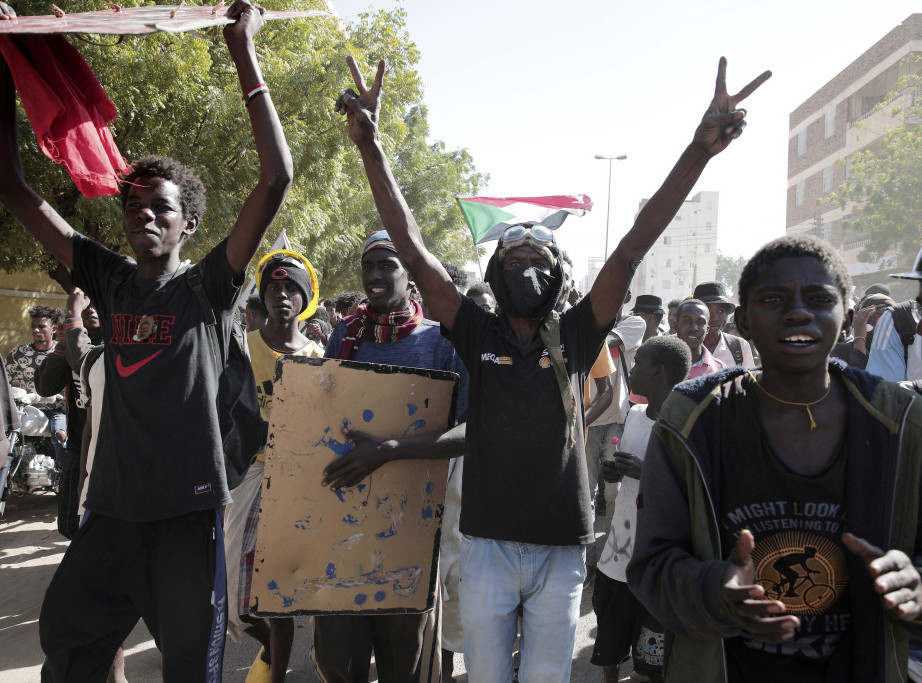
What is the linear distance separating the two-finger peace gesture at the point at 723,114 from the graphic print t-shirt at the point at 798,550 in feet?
3.45

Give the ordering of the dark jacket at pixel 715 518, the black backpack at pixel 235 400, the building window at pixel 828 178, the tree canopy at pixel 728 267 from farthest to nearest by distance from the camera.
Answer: the tree canopy at pixel 728 267
the building window at pixel 828 178
the black backpack at pixel 235 400
the dark jacket at pixel 715 518

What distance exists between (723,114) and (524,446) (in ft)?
4.25

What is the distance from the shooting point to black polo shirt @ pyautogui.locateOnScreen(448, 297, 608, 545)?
8.41 feet

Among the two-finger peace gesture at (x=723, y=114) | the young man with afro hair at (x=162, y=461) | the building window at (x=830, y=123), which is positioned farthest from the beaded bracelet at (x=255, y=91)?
the building window at (x=830, y=123)

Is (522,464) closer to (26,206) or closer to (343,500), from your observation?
(343,500)

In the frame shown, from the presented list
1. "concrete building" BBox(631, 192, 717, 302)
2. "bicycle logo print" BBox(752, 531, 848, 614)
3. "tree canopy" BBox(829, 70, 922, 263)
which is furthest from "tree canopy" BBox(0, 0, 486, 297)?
"concrete building" BBox(631, 192, 717, 302)

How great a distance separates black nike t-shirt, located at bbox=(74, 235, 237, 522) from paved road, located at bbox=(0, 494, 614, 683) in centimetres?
199

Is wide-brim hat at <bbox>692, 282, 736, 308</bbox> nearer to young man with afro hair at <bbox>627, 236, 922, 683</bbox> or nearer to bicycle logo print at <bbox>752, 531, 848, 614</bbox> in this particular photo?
young man with afro hair at <bbox>627, 236, 922, 683</bbox>

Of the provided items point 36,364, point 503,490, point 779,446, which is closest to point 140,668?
point 503,490

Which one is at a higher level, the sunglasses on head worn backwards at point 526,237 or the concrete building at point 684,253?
the concrete building at point 684,253

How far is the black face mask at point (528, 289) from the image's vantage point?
274cm

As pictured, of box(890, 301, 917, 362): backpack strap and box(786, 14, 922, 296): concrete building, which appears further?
box(786, 14, 922, 296): concrete building

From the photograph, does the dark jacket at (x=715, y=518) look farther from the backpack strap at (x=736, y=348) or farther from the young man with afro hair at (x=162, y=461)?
the backpack strap at (x=736, y=348)

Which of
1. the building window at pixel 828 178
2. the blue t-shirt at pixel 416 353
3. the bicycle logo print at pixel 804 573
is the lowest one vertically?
the bicycle logo print at pixel 804 573
